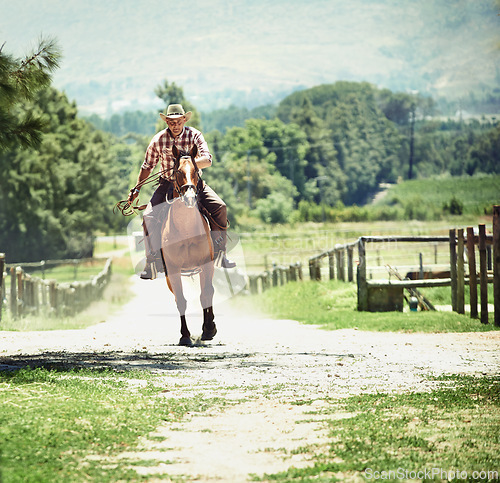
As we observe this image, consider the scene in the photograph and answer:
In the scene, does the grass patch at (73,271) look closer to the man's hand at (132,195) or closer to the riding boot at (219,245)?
the man's hand at (132,195)

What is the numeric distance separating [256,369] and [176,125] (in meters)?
4.78

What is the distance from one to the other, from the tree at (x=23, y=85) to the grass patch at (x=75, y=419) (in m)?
4.07

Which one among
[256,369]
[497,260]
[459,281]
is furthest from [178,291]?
[459,281]

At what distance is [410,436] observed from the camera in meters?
6.64

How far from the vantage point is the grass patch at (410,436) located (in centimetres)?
580

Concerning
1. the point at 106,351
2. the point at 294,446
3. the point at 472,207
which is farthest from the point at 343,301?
the point at 472,207

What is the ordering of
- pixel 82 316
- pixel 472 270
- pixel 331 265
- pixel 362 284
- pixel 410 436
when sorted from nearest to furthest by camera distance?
pixel 410 436 < pixel 472 270 < pixel 362 284 < pixel 82 316 < pixel 331 265

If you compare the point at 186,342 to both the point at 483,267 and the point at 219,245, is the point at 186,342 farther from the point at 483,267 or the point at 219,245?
the point at 483,267

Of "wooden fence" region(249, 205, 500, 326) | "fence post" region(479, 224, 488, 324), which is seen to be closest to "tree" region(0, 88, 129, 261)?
"wooden fence" region(249, 205, 500, 326)

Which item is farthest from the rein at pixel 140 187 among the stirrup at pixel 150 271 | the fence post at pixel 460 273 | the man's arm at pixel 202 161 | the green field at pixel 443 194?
the green field at pixel 443 194

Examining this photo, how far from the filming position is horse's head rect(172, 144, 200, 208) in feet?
41.7

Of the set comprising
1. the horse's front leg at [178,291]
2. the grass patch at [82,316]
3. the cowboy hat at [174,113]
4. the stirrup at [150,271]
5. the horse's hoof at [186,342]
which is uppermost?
the cowboy hat at [174,113]

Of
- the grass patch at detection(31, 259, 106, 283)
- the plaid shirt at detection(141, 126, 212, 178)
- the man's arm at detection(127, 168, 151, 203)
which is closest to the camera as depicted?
the plaid shirt at detection(141, 126, 212, 178)

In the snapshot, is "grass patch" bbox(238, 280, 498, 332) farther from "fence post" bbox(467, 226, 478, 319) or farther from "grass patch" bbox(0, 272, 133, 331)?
"grass patch" bbox(0, 272, 133, 331)
